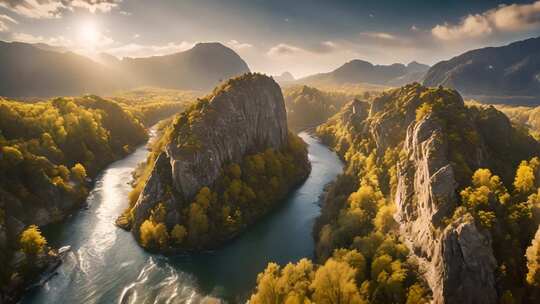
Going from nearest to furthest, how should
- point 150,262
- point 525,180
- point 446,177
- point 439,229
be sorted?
1. point 439,229
2. point 525,180
3. point 446,177
4. point 150,262

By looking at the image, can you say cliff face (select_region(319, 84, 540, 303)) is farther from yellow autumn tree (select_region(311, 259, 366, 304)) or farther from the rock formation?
the rock formation

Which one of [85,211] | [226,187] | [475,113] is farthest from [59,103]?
[475,113]

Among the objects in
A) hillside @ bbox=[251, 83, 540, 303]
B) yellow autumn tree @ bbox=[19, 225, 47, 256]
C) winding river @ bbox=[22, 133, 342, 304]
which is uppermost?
hillside @ bbox=[251, 83, 540, 303]

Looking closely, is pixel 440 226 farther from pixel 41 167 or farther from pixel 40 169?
pixel 41 167

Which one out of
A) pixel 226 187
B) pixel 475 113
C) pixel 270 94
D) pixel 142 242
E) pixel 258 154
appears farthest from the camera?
pixel 270 94

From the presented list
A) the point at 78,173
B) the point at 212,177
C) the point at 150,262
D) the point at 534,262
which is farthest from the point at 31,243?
the point at 534,262

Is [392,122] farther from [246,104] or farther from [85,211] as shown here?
[85,211]

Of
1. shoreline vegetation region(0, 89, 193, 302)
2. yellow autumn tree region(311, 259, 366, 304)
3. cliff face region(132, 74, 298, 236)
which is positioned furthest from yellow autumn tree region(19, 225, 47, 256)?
yellow autumn tree region(311, 259, 366, 304)
